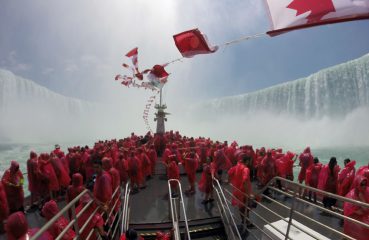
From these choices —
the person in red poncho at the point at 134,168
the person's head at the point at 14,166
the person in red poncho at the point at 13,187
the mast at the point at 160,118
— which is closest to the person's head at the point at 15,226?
the person's head at the point at 14,166

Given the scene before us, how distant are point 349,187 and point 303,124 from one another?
4030cm

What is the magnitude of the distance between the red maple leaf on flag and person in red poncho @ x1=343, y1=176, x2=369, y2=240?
2728 mm

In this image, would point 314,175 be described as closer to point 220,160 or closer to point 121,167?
point 220,160

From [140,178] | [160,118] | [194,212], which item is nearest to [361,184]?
[194,212]

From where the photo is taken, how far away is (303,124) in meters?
43.3

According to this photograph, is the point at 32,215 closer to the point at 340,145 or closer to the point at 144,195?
the point at 144,195

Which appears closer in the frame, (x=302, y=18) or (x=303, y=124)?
(x=302, y=18)

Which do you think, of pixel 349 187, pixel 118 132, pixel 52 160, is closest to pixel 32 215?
pixel 52 160

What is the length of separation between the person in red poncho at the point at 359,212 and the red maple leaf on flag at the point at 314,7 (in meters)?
2.73

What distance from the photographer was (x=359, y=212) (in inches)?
159

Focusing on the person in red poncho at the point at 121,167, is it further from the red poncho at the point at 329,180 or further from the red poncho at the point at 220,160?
the red poncho at the point at 329,180

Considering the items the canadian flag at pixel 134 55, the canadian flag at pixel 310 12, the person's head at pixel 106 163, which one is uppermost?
the canadian flag at pixel 134 55

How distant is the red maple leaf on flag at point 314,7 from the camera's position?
3.44 meters

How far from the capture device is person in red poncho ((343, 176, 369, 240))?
4000 mm
